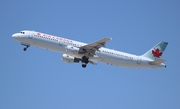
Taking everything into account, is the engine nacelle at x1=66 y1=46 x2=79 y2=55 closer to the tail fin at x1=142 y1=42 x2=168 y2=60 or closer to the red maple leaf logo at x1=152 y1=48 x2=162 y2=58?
the tail fin at x1=142 y1=42 x2=168 y2=60

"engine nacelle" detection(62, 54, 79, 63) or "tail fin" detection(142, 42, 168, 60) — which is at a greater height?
"tail fin" detection(142, 42, 168, 60)

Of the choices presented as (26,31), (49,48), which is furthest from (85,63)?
(26,31)

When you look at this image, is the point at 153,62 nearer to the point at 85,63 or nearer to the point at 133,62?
the point at 133,62

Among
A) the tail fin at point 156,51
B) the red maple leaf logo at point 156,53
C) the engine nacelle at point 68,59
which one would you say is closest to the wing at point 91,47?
the engine nacelle at point 68,59

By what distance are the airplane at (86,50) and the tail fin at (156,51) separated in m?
1.03

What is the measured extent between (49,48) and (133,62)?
15688 mm

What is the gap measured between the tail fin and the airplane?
103cm

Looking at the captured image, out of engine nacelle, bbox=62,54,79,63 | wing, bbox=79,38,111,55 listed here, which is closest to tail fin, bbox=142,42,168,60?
wing, bbox=79,38,111,55

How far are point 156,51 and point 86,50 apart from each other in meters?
14.2

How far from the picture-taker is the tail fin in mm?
71438

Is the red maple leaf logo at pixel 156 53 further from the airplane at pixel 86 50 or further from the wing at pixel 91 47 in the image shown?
the wing at pixel 91 47

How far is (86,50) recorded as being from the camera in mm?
68188

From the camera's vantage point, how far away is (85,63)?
69.7 meters

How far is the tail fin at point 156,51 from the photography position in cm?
7144
